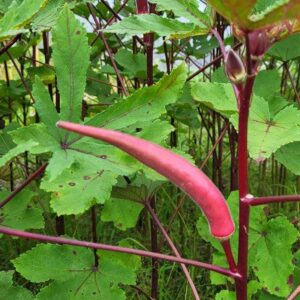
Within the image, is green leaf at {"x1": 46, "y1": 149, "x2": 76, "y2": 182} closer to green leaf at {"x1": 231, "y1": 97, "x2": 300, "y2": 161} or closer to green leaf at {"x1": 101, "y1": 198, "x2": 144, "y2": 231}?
green leaf at {"x1": 231, "y1": 97, "x2": 300, "y2": 161}

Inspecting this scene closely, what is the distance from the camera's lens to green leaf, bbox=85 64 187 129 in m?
0.76

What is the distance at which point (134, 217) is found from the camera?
3.70ft

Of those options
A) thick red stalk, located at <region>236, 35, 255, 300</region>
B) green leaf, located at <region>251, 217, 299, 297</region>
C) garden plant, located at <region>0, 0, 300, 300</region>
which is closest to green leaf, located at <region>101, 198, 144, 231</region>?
garden plant, located at <region>0, 0, 300, 300</region>

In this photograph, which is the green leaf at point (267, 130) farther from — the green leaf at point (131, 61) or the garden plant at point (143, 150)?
the green leaf at point (131, 61)

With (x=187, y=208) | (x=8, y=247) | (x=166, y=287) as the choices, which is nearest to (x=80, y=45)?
(x=166, y=287)

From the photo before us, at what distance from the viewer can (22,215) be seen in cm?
106

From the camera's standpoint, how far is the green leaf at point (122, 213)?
1.13m

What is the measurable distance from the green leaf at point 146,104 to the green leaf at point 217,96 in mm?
187

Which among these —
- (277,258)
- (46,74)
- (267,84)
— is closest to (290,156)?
(277,258)

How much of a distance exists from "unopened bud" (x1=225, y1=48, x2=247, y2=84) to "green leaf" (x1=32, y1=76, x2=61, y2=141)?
0.32 meters

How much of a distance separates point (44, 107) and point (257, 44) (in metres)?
0.36

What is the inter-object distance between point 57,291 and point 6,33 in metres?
0.49

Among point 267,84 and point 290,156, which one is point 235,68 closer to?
point 290,156

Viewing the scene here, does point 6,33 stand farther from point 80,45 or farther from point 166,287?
point 166,287
